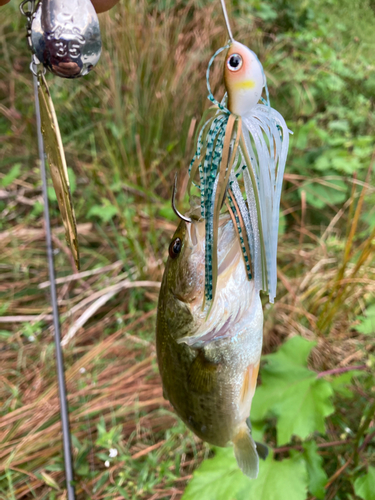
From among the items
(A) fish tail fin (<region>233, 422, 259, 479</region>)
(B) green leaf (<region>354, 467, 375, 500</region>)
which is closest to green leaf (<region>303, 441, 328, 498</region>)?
(B) green leaf (<region>354, 467, 375, 500</region>)

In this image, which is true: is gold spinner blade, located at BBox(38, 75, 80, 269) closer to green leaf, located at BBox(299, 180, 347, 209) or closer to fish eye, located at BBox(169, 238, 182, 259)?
fish eye, located at BBox(169, 238, 182, 259)

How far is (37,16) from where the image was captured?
1.70 feet

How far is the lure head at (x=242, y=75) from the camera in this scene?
43 cm

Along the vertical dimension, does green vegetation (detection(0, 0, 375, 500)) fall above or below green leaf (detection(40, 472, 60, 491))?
above

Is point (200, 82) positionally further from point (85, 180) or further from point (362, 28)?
point (362, 28)

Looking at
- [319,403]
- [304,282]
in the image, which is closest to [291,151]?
[304,282]

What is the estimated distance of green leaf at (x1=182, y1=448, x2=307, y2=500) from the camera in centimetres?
112

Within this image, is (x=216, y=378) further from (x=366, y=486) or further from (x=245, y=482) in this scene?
(x=366, y=486)

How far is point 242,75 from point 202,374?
510 millimetres

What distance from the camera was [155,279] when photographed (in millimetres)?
2195

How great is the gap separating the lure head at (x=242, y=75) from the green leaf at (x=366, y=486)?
1273 millimetres


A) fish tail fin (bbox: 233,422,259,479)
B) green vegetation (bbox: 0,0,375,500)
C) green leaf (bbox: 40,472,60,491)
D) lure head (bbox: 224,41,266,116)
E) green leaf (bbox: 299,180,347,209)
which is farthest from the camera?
green leaf (bbox: 299,180,347,209)

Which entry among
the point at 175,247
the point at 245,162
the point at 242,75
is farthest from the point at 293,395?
the point at 242,75

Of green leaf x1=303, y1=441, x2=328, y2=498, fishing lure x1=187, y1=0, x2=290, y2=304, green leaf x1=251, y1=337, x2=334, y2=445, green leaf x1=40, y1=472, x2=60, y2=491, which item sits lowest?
green leaf x1=40, y1=472, x2=60, y2=491
